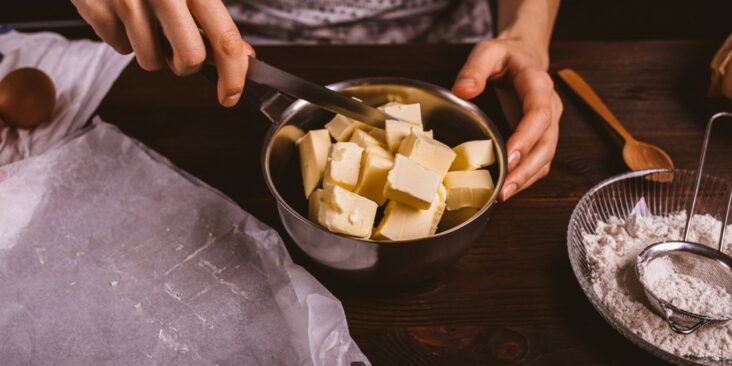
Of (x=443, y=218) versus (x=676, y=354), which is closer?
(x=676, y=354)

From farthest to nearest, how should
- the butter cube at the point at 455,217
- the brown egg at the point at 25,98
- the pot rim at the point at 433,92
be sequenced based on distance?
the brown egg at the point at 25,98 < the butter cube at the point at 455,217 < the pot rim at the point at 433,92

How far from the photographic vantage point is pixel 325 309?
0.73 metres

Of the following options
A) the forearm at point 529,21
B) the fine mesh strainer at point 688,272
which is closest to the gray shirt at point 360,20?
the forearm at point 529,21

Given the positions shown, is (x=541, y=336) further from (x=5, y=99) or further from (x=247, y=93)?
(x=5, y=99)

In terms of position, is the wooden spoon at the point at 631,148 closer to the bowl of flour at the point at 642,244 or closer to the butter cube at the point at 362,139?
the bowl of flour at the point at 642,244

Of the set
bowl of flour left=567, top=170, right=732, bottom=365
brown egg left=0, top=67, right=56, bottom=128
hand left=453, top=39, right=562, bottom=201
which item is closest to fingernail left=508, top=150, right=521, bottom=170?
hand left=453, top=39, right=562, bottom=201

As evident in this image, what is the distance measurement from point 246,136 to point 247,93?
9.5 inches

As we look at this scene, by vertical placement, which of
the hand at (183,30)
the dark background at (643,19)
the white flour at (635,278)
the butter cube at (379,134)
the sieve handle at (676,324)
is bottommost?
the dark background at (643,19)

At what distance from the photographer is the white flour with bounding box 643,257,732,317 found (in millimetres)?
694

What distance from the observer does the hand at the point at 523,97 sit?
0.85 m

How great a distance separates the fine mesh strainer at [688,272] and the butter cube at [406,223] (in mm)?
284

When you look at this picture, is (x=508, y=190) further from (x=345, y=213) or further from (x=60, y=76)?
(x=60, y=76)

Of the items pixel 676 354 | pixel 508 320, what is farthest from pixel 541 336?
pixel 676 354

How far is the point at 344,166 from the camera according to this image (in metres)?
0.75
